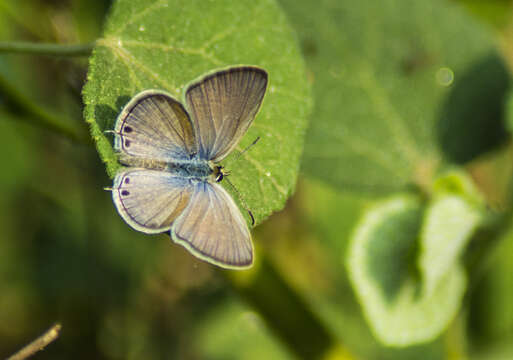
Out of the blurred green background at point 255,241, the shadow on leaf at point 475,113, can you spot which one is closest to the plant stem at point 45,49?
the blurred green background at point 255,241

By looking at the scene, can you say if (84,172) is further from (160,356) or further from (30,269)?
(160,356)

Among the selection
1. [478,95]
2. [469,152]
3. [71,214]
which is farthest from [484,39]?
[71,214]

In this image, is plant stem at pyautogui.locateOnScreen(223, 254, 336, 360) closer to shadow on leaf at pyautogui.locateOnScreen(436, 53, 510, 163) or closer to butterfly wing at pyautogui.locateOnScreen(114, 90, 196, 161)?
butterfly wing at pyautogui.locateOnScreen(114, 90, 196, 161)

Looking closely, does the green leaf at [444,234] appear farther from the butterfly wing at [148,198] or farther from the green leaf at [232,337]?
the green leaf at [232,337]

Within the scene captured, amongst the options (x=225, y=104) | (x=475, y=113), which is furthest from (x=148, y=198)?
(x=475, y=113)

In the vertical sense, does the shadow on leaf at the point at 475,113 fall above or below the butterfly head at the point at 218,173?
below

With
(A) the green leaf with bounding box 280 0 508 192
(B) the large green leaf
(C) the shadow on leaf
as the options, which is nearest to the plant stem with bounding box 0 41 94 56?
(A) the green leaf with bounding box 280 0 508 192
